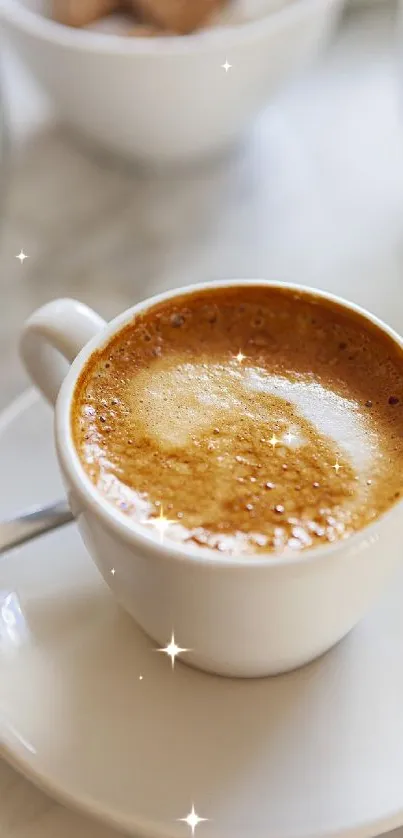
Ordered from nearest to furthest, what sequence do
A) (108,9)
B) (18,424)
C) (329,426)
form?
(329,426) < (18,424) < (108,9)

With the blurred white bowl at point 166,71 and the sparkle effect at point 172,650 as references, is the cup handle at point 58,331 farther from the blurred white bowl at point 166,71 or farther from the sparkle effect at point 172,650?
the blurred white bowl at point 166,71

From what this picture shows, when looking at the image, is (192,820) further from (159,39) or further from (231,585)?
(159,39)

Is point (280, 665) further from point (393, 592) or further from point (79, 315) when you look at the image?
point (79, 315)

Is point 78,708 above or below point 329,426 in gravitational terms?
below

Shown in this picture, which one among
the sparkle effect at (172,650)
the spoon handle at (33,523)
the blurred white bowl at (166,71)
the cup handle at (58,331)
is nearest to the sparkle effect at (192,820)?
the sparkle effect at (172,650)

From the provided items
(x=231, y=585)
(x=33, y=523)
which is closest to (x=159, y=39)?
(x=33, y=523)

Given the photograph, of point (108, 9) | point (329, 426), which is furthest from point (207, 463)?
point (108, 9)

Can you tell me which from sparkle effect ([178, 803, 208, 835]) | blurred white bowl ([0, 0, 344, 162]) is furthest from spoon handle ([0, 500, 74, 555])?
blurred white bowl ([0, 0, 344, 162])
